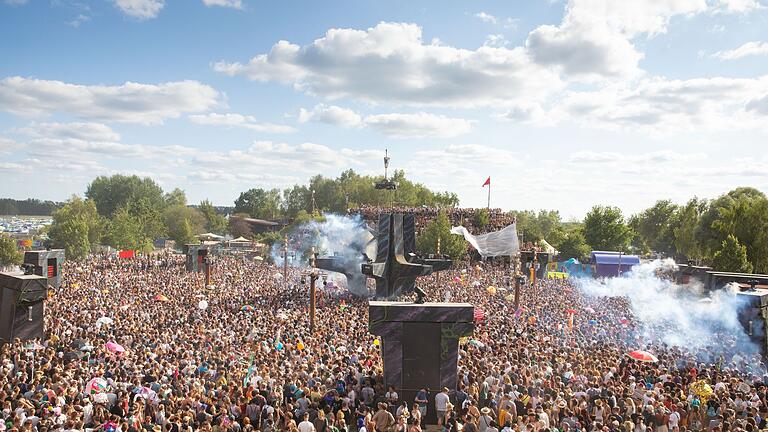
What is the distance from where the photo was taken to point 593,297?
35.8 meters

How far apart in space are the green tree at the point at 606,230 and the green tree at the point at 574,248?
8.66ft

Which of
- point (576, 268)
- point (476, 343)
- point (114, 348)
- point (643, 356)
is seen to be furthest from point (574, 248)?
point (114, 348)

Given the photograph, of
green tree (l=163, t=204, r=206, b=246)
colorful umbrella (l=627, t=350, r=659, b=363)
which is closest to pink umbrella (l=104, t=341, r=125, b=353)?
colorful umbrella (l=627, t=350, r=659, b=363)

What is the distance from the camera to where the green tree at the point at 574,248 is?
6588 centimetres

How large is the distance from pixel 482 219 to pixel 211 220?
69.6 meters

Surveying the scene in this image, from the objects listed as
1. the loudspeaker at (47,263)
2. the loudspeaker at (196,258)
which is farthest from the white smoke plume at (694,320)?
the loudspeaker at (196,258)

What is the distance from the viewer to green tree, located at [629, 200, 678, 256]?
8669cm

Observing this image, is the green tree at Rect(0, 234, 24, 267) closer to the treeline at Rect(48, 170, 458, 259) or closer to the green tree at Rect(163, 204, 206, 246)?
the treeline at Rect(48, 170, 458, 259)

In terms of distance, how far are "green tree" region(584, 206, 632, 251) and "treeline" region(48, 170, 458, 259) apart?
106 ft

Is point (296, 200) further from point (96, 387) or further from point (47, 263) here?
point (96, 387)

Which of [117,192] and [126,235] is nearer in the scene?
[126,235]

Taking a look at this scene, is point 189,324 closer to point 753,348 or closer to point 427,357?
point 427,357

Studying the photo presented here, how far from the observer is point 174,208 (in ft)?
371

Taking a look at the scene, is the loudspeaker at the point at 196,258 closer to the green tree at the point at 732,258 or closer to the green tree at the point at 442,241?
the green tree at the point at 442,241
